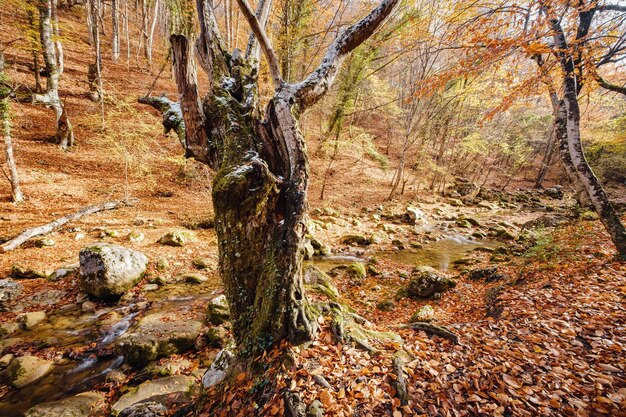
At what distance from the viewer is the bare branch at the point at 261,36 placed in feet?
7.64

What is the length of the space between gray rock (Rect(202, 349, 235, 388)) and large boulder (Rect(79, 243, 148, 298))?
→ 4.23 metres

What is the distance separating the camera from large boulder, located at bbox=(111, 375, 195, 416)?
3.31 meters

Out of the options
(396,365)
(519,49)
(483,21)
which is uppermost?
(483,21)

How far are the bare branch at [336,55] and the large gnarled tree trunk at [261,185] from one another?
10mm

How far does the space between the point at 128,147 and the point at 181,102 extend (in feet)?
27.1

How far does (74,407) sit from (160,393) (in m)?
1.16

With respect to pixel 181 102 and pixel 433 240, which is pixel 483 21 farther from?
pixel 433 240

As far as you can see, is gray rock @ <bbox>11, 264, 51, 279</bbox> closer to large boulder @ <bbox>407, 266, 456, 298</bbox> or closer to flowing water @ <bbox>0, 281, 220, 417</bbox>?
flowing water @ <bbox>0, 281, 220, 417</bbox>

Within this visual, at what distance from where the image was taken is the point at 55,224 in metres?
7.47

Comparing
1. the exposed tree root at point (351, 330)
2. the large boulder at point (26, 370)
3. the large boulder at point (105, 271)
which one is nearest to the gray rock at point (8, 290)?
the large boulder at point (105, 271)

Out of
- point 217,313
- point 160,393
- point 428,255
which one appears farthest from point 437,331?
point 428,255

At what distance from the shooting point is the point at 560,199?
847 inches

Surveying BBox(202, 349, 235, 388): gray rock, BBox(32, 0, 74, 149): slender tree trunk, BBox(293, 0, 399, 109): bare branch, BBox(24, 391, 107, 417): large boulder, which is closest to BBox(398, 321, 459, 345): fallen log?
BBox(202, 349, 235, 388): gray rock

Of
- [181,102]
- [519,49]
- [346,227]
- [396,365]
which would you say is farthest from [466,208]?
[181,102]
